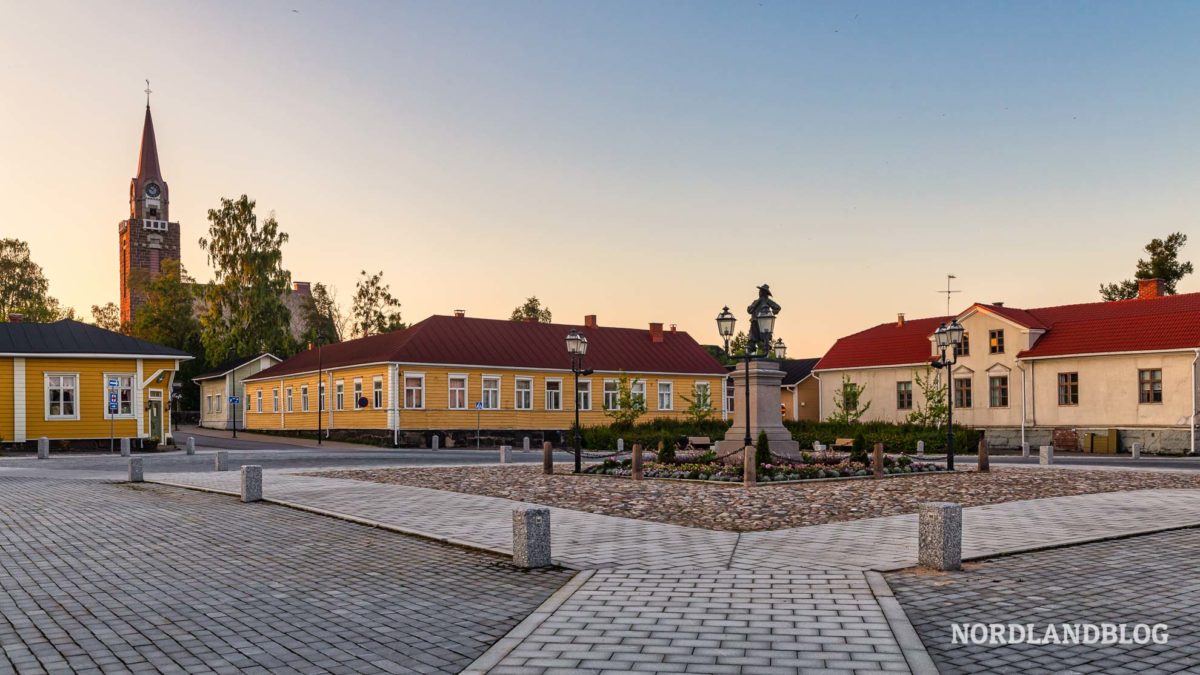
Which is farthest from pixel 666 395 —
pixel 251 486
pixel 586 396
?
pixel 251 486

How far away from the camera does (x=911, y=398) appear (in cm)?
4966

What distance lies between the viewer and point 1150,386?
39.7 metres

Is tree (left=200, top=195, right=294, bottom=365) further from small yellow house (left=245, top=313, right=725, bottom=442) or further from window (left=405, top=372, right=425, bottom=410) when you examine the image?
window (left=405, top=372, right=425, bottom=410)

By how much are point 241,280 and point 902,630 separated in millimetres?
64507

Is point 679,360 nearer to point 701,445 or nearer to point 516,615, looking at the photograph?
point 701,445

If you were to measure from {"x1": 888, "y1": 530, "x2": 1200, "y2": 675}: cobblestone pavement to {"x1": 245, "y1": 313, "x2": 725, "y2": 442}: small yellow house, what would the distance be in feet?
124

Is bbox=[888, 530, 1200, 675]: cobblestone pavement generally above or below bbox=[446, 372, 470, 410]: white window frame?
below

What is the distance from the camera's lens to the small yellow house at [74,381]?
3944 centimetres

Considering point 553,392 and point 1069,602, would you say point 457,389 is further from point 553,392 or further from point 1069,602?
point 1069,602

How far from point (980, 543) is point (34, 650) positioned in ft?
30.4

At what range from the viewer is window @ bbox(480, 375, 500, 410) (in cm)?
4853

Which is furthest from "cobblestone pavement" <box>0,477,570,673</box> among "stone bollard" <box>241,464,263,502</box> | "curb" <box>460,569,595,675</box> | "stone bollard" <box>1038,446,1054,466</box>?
"stone bollard" <box>1038,446,1054,466</box>

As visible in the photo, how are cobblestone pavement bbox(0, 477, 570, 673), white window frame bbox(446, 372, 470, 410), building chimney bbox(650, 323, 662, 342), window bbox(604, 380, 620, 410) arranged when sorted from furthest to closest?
building chimney bbox(650, 323, 662, 342) < window bbox(604, 380, 620, 410) < white window frame bbox(446, 372, 470, 410) < cobblestone pavement bbox(0, 477, 570, 673)

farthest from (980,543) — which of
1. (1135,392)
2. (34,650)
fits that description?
(1135,392)
